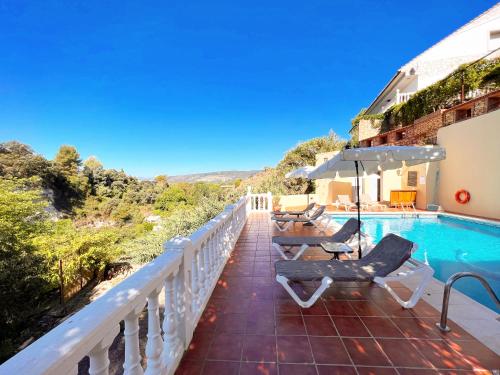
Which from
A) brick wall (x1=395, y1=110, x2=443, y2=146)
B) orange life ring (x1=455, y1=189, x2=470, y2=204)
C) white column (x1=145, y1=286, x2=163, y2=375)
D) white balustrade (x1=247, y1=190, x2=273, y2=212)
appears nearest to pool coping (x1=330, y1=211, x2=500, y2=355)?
white column (x1=145, y1=286, x2=163, y2=375)

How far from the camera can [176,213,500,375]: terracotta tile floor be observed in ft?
6.97

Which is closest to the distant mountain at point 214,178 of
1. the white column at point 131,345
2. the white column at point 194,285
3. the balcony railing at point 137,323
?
the white column at point 194,285

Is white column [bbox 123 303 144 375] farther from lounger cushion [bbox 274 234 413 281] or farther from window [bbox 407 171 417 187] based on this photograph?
window [bbox 407 171 417 187]

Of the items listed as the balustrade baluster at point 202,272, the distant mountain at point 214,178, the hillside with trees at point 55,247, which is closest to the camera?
the balustrade baluster at point 202,272

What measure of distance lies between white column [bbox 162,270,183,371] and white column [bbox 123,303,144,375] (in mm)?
549

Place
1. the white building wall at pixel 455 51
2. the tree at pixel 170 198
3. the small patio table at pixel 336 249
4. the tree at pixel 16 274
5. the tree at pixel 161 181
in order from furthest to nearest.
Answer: the tree at pixel 161 181 < the tree at pixel 170 198 < the white building wall at pixel 455 51 < the tree at pixel 16 274 < the small patio table at pixel 336 249

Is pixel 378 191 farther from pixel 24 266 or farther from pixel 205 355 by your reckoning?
pixel 24 266

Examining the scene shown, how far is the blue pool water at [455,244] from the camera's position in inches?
183

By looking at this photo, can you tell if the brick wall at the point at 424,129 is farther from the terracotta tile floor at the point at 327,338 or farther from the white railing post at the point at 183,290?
the white railing post at the point at 183,290

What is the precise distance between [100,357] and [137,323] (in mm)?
336

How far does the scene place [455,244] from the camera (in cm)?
741

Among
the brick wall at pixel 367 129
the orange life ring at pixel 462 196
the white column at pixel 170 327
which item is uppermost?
the brick wall at pixel 367 129

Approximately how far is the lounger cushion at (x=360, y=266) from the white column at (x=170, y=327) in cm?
152

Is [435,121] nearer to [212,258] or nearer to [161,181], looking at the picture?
[212,258]
